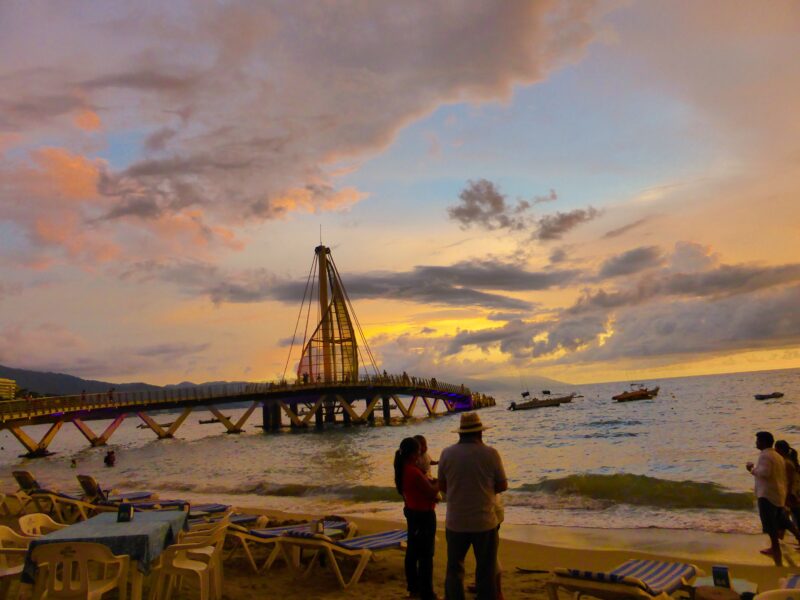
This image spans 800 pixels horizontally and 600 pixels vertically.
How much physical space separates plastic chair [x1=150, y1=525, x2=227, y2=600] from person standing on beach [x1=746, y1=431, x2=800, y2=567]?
5.63 meters

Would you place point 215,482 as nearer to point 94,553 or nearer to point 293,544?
point 293,544

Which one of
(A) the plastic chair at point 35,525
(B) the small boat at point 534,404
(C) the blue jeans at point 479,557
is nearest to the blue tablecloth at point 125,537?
(A) the plastic chair at point 35,525

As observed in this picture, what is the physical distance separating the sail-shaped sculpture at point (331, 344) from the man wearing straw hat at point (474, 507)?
→ 2160 inches

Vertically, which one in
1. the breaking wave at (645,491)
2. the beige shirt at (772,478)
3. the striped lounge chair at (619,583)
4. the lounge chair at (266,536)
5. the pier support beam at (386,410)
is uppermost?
the beige shirt at (772,478)

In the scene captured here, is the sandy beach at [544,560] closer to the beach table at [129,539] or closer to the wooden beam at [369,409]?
the beach table at [129,539]

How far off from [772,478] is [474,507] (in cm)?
414

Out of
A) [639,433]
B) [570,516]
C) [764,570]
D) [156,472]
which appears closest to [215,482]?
[156,472]

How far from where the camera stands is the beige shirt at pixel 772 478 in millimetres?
6594

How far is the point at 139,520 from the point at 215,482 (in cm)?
1612

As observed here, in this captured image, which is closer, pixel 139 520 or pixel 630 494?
pixel 139 520

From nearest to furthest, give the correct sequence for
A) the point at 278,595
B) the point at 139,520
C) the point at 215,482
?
the point at 139,520
the point at 278,595
the point at 215,482

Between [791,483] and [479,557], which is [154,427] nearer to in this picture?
[791,483]

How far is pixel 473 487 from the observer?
440 centimetres

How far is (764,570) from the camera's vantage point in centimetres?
673
